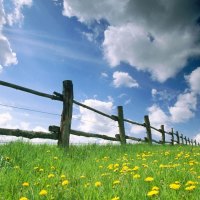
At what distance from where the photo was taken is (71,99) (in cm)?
844

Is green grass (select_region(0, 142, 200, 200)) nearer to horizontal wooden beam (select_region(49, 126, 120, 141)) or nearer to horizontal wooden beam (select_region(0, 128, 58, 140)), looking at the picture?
horizontal wooden beam (select_region(0, 128, 58, 140))

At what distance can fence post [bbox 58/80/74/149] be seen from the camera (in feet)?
25.9

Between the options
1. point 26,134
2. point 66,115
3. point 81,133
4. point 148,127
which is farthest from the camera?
point 148,127

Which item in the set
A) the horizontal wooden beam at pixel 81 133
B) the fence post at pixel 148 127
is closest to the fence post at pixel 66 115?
the horizontal wooden beam at pixel 81 133

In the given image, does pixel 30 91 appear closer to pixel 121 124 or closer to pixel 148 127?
pixel 121 124

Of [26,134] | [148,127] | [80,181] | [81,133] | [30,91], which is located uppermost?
[148,127]

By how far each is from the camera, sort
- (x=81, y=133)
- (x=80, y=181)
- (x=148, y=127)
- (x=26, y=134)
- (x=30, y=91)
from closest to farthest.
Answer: (x=80, y=181) → (x=26, y=134) → (x=30, y=91) → (x=81, y=133) → (x=148, y=127)

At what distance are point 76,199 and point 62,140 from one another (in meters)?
4.62

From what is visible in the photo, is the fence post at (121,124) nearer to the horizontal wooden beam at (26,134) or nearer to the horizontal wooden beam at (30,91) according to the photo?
the horizontal wooden beam at (30,91)

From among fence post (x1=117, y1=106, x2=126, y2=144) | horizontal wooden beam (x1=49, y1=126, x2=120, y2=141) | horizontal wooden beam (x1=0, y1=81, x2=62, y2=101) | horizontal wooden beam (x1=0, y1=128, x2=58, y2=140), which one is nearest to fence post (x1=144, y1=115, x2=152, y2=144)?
fence post (x1=117, y1=106, x2=126, y2=144)

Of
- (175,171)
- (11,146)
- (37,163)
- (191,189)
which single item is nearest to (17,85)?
(11,146)

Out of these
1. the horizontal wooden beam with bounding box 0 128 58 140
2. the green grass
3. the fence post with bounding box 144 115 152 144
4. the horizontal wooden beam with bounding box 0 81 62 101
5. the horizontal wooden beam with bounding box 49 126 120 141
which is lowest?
the green grass

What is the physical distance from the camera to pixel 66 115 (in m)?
8.16

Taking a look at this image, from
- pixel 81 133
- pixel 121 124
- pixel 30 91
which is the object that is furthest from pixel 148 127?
pixel 30 91
